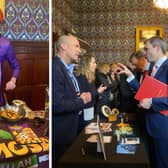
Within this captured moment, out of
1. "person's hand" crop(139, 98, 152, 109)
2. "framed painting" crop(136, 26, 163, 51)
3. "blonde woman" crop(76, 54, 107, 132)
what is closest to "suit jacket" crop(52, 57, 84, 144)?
"blonde woman" crop(76, 54, 107, 132)

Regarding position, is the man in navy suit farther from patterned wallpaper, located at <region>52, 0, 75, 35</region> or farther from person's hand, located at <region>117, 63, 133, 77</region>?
person's hand, located at <region>117, 63, 133, 77</region>

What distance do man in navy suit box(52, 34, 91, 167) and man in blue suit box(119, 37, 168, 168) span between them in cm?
32

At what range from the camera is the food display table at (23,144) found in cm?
110

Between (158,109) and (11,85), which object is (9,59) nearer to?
(11,85)

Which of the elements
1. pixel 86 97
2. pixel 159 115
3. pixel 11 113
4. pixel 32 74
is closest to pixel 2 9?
pixel 32 74

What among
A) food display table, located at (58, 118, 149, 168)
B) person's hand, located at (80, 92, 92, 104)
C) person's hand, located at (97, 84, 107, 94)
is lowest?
food display table, located at (58, 118, 149, 168)

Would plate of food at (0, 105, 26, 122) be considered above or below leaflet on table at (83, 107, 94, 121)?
above

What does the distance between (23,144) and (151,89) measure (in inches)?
30.0

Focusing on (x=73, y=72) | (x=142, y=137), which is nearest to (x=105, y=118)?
(x=142, y=137)

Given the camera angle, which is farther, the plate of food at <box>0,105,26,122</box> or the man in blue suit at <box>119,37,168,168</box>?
the man in blue suit at <box>119,37,168,168</box>

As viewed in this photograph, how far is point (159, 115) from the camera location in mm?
1668

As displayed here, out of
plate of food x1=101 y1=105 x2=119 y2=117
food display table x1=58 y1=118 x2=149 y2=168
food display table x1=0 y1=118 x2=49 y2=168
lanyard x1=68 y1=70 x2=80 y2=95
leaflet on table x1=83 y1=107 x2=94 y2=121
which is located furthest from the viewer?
plate of food x1=101 y1=105 x2=119 y2=117

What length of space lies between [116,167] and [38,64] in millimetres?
557

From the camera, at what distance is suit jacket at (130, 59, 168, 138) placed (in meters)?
1.59
